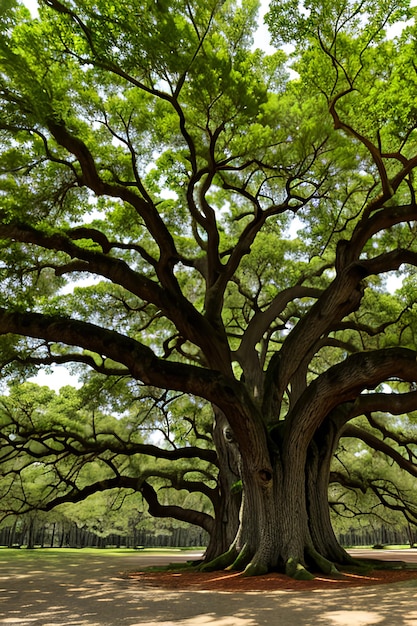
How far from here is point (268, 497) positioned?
752 cm

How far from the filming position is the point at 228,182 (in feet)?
32.6

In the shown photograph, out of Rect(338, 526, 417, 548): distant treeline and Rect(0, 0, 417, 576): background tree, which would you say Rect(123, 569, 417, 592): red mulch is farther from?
Rect(338, 526, 417, 548): distant treeline

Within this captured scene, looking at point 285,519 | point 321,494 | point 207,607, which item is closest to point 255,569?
point 285,519

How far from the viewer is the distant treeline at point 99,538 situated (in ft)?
116

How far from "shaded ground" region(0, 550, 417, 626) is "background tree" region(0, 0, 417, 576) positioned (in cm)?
195

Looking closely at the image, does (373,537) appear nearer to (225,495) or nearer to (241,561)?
(225,495)

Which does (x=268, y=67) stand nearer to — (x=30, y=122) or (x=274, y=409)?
(x=30, y=122)

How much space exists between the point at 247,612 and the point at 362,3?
665 cm

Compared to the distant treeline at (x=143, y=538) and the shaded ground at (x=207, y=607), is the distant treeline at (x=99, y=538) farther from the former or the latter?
the shaded ground at (x=207, y=607)

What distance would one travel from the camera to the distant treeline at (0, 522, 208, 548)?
35.5 meters

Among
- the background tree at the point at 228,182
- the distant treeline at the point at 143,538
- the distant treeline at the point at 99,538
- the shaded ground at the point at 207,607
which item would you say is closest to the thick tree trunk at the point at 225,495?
the background tree at the point at 228,182

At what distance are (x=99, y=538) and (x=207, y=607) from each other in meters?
37.4

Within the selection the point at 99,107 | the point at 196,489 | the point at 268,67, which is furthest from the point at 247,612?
the point at 196,489

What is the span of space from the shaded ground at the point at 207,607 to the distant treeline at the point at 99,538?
31.0m
